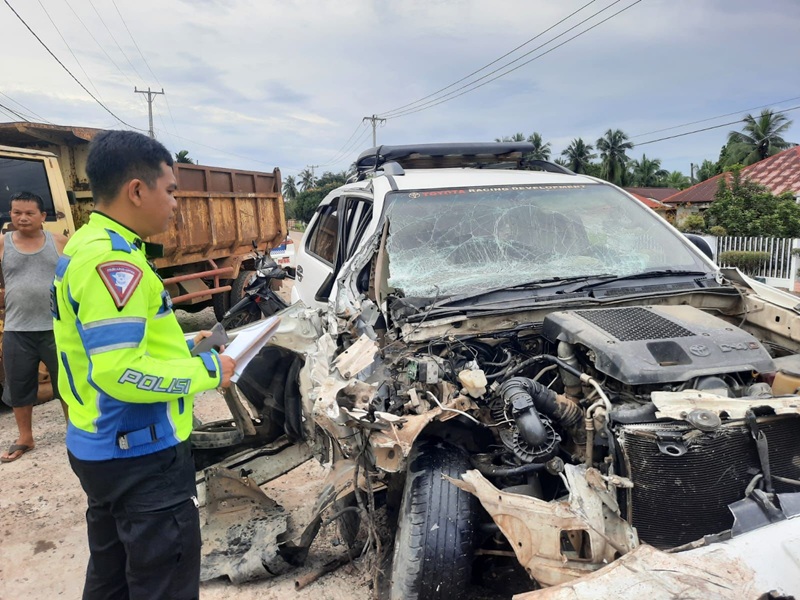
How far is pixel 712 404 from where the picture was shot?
193 cm

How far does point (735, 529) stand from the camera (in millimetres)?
1644

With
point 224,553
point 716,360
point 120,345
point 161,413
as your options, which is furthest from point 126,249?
point 716,360

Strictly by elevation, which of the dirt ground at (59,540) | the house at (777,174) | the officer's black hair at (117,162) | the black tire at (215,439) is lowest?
the dirt ground at (59,540)

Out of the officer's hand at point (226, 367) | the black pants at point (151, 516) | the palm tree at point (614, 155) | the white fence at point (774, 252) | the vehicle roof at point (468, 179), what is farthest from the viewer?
the palm tree at point (614, 155)

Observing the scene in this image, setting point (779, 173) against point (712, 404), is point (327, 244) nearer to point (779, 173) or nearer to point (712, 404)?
point (712, 404)

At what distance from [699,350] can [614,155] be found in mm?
52451

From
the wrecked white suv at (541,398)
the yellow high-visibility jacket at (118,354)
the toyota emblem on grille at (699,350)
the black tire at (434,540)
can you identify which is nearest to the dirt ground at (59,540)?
the wrecked white suv at (541,398)

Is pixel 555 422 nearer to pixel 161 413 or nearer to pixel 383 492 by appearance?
pixel 383 492

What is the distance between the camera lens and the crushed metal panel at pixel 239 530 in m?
2.68

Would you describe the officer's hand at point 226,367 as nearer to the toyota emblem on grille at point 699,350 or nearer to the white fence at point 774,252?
the toyota emblem on grille at point 699,350

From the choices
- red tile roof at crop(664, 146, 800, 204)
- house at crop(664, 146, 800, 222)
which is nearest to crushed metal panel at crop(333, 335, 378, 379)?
house at crop(664, 146, 800, 222)

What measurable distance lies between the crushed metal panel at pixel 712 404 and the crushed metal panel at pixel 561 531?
0.38 m

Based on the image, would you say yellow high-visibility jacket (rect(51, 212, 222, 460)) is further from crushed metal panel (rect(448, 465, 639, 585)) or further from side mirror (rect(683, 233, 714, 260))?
side mirror (rect(683, 233, 714, 260))

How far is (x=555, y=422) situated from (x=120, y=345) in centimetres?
164
